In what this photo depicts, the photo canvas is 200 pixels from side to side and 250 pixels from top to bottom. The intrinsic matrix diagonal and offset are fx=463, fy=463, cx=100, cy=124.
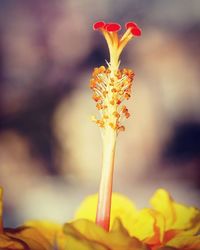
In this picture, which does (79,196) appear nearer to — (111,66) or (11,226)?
(11,226)

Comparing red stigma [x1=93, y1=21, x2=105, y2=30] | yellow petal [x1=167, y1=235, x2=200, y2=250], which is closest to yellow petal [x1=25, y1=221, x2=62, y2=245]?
yellow petal [x1=167, y1=235, x2=200, y2=250]

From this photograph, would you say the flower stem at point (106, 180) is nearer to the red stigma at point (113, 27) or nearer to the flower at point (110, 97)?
the flower at point (110, 97)

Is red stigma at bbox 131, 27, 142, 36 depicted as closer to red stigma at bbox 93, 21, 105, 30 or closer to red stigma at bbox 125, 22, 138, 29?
red stigma at bbox 125, 22, 138, 29

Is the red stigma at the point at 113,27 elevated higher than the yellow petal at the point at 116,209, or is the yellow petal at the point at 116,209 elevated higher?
the red stigma at the point at 113,27

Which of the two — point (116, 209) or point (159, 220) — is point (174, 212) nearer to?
point (159, 220)

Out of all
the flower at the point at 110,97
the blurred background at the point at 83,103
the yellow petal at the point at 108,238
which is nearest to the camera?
the yellow petal at the point at 108,238

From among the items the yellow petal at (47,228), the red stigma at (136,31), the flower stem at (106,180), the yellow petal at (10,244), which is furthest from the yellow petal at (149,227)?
the red stigma at (136,31)

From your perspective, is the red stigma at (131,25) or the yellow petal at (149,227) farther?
the red stigma at (131,25)
